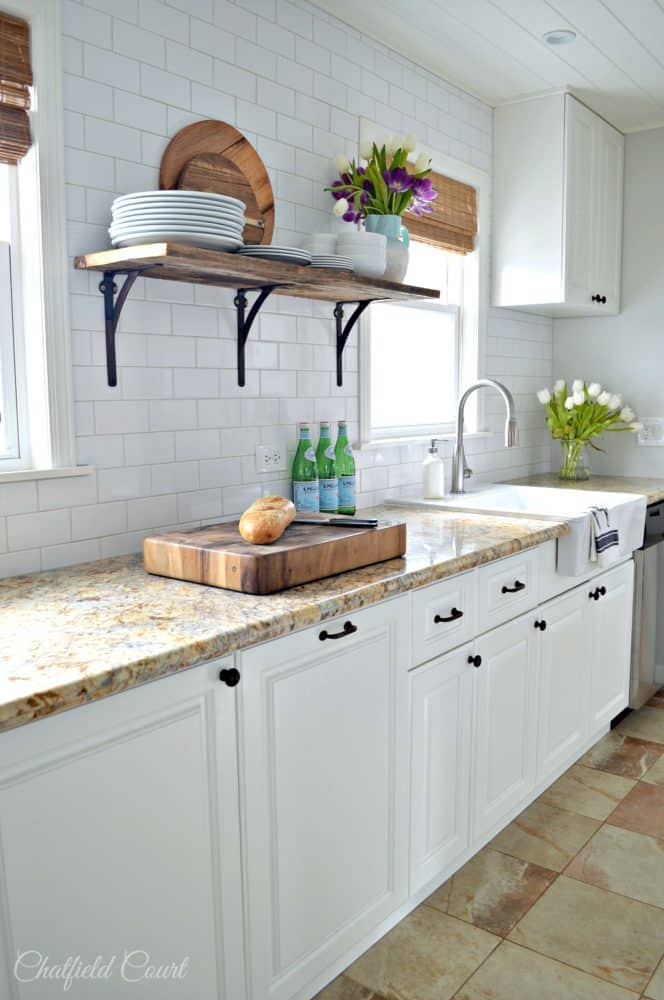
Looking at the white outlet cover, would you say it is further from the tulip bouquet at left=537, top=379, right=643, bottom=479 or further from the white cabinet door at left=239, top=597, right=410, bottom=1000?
the white cabinet door at left=239, top=597, right=410, bottom=1000

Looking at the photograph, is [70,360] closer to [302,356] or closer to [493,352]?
[302,356]

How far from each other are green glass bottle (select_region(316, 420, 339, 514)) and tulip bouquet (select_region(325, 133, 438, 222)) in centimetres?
68

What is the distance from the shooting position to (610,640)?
123 inches

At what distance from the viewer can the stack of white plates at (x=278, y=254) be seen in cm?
204

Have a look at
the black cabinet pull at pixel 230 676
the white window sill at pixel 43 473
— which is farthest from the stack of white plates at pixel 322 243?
the black cabinet pull at pixel 230 676

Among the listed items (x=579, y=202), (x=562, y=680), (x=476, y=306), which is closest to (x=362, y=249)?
(x=476, y=306)

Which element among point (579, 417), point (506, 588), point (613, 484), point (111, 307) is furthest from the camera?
point (579, 417)

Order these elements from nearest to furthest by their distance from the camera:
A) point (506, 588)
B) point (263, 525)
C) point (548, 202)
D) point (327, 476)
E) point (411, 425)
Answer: point (263, 525), point (506, 588), point (327, 476), point (411, 425), point (548, 202)

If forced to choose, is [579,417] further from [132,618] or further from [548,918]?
[132,618]

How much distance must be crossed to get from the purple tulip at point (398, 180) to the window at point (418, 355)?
500mm

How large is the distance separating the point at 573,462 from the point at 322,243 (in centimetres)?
204

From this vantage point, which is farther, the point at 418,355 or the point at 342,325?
the point at 418,355

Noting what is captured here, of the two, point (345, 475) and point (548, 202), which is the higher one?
point (548, 202)

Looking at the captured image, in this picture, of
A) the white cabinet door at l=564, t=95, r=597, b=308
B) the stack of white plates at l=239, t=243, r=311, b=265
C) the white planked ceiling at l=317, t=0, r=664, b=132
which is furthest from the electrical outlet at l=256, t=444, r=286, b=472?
the white cabinet door at l=564, t=95, r=597, b=308
